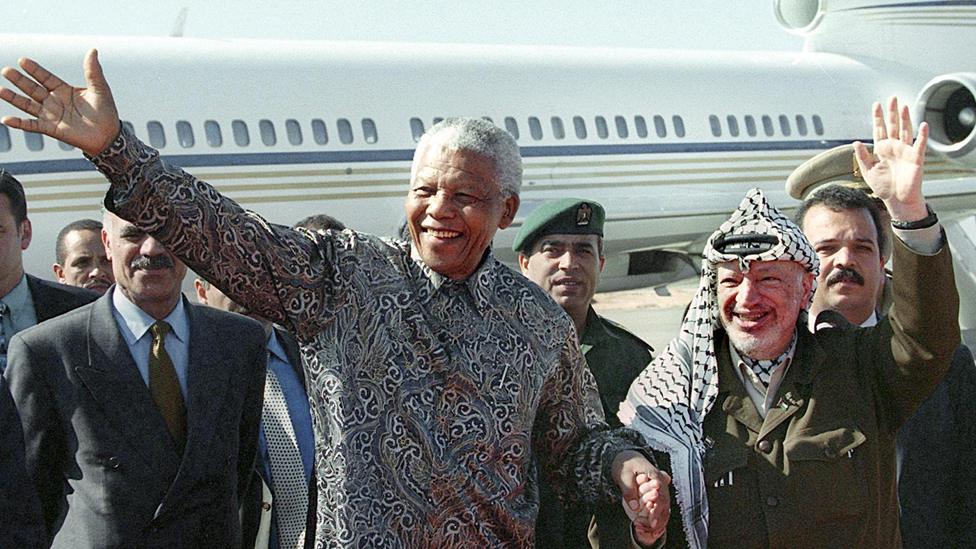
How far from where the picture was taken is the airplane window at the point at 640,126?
1698 centimetres

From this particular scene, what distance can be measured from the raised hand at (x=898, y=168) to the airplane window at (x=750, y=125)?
1472 centimetres

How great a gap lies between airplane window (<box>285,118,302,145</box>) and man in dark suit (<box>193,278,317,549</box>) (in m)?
9.94

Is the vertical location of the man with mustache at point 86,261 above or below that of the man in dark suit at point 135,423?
above

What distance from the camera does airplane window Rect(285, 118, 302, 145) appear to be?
14.2 m

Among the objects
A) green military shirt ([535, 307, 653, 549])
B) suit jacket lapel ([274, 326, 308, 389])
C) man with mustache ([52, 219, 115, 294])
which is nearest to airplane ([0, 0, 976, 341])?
man with mustache ([52, 219, 115, 294])

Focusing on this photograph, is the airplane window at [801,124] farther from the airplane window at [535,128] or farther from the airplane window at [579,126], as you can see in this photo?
the airplane window at [535,128]

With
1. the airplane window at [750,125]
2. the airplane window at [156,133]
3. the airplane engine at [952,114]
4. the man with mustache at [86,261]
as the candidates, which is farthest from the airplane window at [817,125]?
the man with mustache at [86,261]

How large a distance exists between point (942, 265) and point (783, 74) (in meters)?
16.1

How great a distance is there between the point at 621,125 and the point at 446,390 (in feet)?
45.8

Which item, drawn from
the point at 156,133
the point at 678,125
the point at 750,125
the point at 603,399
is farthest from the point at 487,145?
the point at 750,125

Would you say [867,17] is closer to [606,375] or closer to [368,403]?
[606,375]

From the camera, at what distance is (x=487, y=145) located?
3.16 m

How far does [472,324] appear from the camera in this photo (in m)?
3.16

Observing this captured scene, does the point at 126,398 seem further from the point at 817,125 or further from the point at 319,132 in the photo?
the point at 817,125
